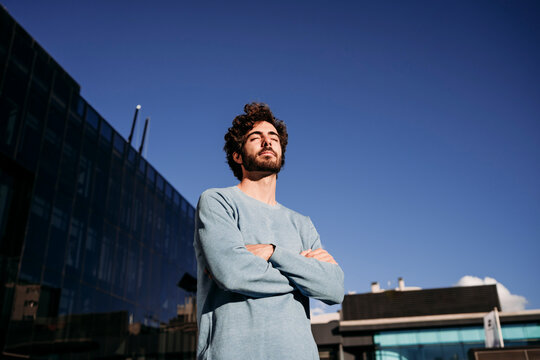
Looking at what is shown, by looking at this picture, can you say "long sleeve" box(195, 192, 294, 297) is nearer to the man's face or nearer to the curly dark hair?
the man's face

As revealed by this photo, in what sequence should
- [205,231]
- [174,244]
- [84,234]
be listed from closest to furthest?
[205,231] < [84,234] < [174,244]

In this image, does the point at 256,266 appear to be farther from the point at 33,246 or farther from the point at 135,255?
the point at 135,255

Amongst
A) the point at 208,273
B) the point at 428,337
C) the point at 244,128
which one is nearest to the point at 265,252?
the point at 208,273

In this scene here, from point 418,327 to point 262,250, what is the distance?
30.8 metres

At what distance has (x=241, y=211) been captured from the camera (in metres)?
2.06

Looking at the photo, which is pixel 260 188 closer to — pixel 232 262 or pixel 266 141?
pixel 266 141

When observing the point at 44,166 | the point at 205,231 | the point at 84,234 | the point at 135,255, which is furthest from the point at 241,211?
the point at 135,255

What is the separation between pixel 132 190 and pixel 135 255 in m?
3.15

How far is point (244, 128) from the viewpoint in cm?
237

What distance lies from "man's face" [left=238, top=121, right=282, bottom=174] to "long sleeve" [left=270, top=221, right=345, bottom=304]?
1.74ft

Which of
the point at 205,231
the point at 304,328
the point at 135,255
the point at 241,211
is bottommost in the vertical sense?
the point at 304,328

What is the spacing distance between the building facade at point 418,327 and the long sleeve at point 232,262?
2694 centimetres

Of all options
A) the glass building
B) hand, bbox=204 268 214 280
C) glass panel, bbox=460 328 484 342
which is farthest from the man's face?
glass panel, bbox=460 328 484 342

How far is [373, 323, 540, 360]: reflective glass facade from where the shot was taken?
27.9 meters
